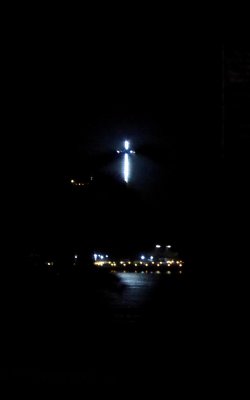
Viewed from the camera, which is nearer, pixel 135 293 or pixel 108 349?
pixel 108 349

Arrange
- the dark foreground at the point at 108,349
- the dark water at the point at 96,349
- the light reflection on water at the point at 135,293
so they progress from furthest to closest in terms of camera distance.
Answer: the light reflection on water at the point at 135,293, the dark water at the point at 96,349, the dark foreground at the point at 108,349

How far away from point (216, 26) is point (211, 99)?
1.72 ft

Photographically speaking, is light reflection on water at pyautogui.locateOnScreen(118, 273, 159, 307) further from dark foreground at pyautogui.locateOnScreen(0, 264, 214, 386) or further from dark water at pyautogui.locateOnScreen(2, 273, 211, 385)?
dark water at pyautogui.locateOnScreen(2, 273, 211, 385)

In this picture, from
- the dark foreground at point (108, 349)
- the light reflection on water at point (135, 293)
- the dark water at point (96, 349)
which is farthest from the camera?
the light reflection on water at point (135, 293)

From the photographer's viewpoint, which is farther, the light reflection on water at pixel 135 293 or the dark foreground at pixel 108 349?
the light reflection on water at pixel 135 293

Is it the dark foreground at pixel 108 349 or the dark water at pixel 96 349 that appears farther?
the dark water at pixel 96 349

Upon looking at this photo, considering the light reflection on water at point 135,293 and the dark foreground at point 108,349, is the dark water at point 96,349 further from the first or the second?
the light reflection on water at point 135,293

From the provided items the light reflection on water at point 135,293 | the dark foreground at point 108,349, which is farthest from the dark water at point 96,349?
the light reflection on water at point 135,293

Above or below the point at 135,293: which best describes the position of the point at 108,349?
below

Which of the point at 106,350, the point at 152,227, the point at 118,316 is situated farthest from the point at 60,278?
the point at 152,227

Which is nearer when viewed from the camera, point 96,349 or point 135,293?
point 96,349

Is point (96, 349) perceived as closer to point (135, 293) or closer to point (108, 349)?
point (108, 349)

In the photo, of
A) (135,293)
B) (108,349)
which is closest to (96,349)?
(108,349)

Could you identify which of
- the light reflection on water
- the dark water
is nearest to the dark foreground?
the dark water
